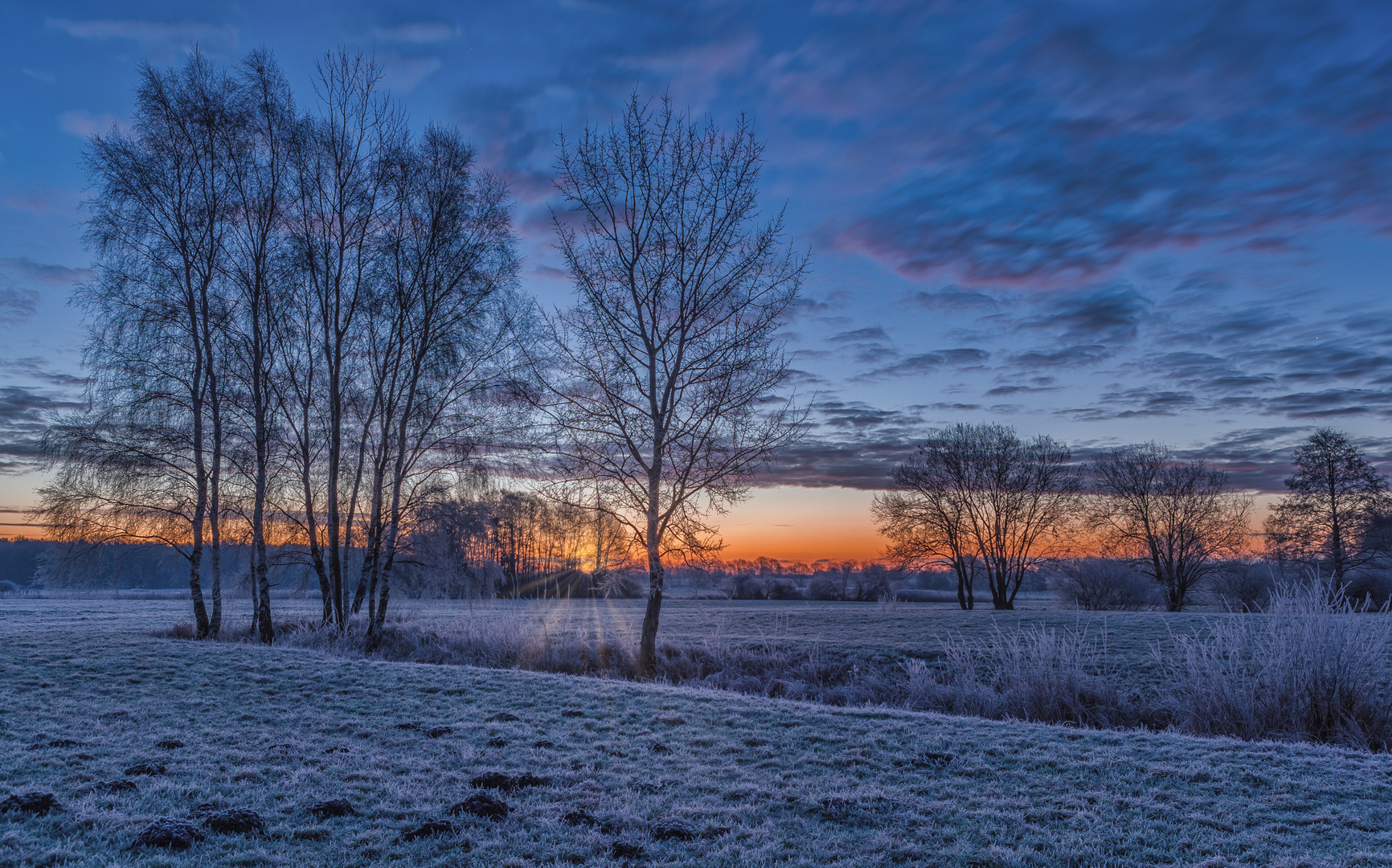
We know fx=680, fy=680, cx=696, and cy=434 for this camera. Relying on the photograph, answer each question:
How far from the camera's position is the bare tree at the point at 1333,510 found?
3250cm

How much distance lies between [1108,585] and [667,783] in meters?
43.3

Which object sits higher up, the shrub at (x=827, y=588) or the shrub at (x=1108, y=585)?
the shrub at (x=1108, y=585)

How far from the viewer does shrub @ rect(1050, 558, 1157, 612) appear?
40469 millimetres

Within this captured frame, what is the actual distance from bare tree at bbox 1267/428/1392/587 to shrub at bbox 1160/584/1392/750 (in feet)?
103

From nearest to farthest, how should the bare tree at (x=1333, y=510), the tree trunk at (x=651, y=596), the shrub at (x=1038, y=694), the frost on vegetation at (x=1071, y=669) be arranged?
the frost on vegetation at (x=1071, y=669) → the shrub at (x=1038, y=694) → the tree trunk at (x=651, y=596) → the bare tree at (x=1333, y=510)

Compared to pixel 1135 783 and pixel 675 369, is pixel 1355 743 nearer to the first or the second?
pixel 1135 783

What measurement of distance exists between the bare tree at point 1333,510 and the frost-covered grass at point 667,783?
3632 centimetres

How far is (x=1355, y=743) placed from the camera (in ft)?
26.7

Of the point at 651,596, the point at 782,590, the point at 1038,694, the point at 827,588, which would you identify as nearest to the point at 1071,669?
the point at 1038,694

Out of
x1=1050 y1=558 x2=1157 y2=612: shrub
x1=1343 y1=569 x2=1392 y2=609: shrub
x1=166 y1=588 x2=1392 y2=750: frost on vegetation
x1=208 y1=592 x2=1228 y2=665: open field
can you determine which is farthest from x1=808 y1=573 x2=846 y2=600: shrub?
x1=166 y1=588 x2=1392 y2=750: frost on vegetation

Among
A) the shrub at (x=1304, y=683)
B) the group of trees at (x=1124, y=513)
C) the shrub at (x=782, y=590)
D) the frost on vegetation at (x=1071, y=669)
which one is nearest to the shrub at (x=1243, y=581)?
the group of trees at (x=1124, y=513)

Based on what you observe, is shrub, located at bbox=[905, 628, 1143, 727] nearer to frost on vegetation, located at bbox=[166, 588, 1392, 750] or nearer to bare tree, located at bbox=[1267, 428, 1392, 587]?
frost on vegetation, located at bbox=[166, 588, 1392, 750]

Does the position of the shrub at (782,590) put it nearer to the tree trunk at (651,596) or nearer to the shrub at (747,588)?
the shrub at (747,588)

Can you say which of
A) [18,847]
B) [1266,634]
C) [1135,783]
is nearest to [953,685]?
[1266,634]
